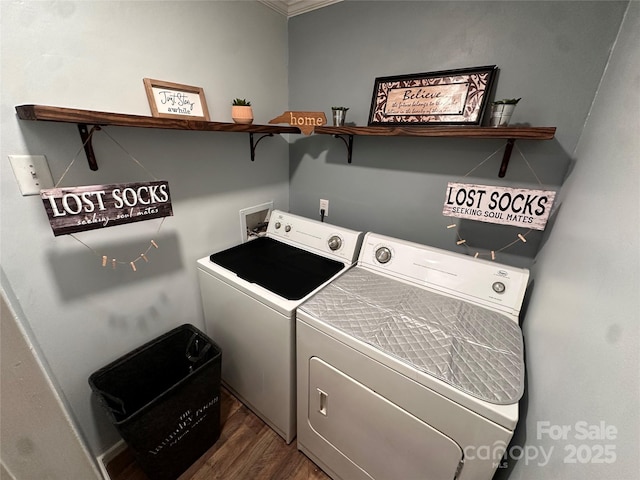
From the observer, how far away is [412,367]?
0.83 m

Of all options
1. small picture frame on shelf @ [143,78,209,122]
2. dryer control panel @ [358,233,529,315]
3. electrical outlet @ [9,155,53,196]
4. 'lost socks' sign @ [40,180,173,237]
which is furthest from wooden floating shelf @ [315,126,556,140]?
electrical outlet @ [9,155,53,196]

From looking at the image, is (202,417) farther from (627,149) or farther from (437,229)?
(627,149)

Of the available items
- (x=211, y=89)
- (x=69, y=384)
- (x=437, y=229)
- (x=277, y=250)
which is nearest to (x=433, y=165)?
(x=437, y=229)

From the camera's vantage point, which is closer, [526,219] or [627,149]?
[627,149]

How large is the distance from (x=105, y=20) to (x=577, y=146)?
1.88m

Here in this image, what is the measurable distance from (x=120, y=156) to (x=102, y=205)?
31 centimetres

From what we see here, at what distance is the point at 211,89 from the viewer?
1343mm

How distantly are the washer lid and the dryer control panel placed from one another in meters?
0.22

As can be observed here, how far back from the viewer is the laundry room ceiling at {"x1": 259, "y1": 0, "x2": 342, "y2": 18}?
4.82 feet

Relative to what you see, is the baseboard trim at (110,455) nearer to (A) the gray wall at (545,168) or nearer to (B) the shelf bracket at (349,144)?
(A) the gray wall at (545,168)

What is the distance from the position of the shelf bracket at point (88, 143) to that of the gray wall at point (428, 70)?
45.7 inches

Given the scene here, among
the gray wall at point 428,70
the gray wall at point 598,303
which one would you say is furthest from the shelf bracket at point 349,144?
the gray wall at point 598,303

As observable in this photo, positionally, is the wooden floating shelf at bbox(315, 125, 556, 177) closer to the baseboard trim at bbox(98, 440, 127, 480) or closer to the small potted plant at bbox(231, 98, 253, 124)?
the small potted plant at bbox(231, 98, 253, 124)

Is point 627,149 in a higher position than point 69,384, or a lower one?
higher
